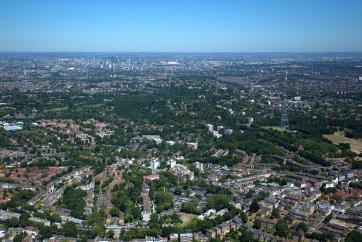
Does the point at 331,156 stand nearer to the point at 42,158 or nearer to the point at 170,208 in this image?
the point at 170,208

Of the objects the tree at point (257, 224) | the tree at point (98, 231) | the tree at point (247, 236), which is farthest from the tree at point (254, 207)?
the tree at point (98, 231)

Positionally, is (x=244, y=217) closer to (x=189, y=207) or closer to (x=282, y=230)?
(x=282, y=230)

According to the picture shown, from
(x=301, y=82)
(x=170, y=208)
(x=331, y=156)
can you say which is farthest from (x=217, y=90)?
(x=170, y=208)

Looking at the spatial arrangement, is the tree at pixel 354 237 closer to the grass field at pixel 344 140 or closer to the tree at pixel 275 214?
the tree at pixel 275 214

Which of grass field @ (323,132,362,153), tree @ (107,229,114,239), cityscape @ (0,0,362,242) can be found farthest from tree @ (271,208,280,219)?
grass field @ (323,132,362,153)

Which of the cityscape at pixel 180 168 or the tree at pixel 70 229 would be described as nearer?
the tree at pixel 70 229
